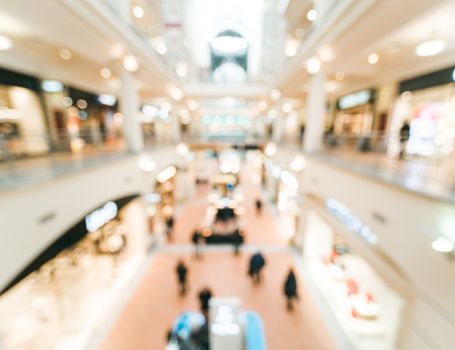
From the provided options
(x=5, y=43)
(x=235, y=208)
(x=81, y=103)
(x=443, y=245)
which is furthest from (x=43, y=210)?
(x=81, y=103)

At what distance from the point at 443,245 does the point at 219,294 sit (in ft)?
19.1

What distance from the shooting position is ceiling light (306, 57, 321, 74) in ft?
22.8

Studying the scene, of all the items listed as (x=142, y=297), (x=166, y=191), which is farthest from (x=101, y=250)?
(x=166, y=191)

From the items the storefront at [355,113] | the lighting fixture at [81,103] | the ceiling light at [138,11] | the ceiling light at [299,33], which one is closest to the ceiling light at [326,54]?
the storefront at [355,113]

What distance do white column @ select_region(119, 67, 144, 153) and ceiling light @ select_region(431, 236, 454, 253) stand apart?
27.0ft

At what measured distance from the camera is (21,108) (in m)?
8.33

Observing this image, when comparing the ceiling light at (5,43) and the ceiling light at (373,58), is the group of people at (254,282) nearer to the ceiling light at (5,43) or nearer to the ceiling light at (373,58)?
the ceiling light at (373,58)

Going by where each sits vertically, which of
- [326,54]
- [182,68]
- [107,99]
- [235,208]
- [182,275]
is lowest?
[182,275]

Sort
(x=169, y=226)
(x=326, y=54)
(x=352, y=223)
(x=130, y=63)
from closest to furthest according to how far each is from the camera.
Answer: (x=352, y=223)
(x=326, y=54)
(x=130, y=63)
(x=169, y=226)

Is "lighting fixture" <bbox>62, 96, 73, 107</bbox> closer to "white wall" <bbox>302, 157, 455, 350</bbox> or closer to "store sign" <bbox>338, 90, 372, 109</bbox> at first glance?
"white wall" <bbox>302, 157, 455, 350</bbox>

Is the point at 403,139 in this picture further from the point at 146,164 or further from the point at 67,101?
the point at 67,101

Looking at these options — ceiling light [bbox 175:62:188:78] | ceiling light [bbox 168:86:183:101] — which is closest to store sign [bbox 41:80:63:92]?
ceiling light [bbox 168:86:183:101]

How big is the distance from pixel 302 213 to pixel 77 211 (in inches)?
300

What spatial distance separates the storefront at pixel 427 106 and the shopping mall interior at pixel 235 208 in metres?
0.06
